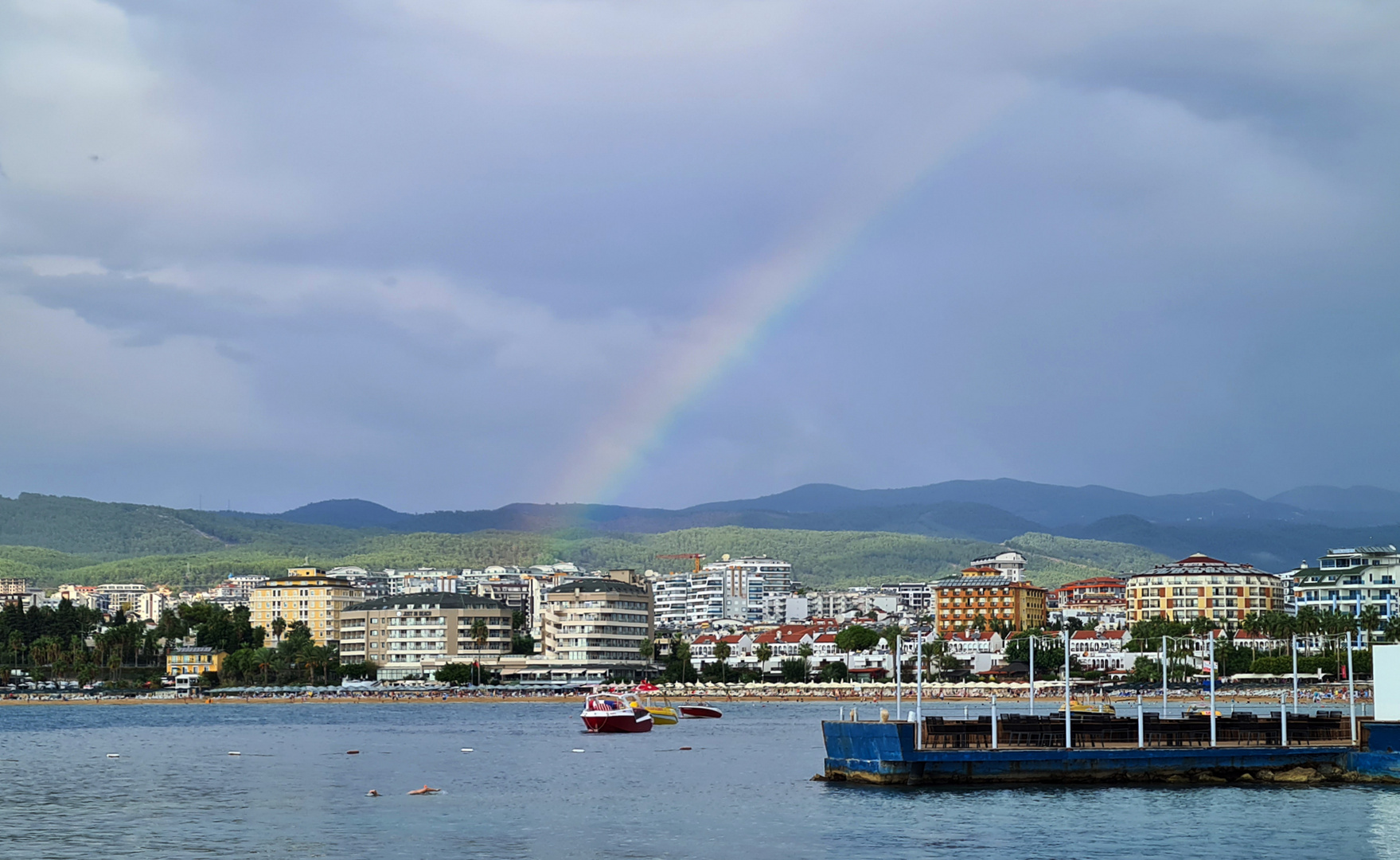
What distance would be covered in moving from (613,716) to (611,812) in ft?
215

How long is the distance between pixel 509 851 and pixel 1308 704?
134 m

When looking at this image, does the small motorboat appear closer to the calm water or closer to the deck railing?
the calm water

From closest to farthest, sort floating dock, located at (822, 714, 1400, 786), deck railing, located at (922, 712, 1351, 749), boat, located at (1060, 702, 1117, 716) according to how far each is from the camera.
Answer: floating dock, located at (822, 714, 1400, 786)
deck railing, located at (922, 712, 1351, 749)
boat, located at (1060, 702, 1117, 716)

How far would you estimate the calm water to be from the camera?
53.3 meters

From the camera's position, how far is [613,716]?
13038cm

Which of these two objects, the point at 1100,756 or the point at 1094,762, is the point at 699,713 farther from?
the point at 1100,756

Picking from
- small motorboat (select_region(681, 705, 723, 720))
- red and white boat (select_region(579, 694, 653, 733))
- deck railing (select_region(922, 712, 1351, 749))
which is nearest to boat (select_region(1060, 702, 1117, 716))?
deck railing (select_region(922, 712, 1351, 749))

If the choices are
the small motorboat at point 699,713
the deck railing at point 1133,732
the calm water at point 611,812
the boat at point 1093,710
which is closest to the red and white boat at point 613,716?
the small motorboat at point 699,713

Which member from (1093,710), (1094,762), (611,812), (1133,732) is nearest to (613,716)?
(1093,710)

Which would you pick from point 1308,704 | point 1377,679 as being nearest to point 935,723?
point 1377,679

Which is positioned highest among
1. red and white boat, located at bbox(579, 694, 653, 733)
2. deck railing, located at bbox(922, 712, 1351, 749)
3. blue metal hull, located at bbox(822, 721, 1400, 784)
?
deck railing, located at bbox(922, 712, 1351, 749)

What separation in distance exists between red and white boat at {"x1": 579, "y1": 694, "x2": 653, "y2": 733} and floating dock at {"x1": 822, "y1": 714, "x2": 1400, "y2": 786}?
63.5 meters

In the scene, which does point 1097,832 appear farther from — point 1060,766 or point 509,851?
point 509,851

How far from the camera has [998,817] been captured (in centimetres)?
5853
